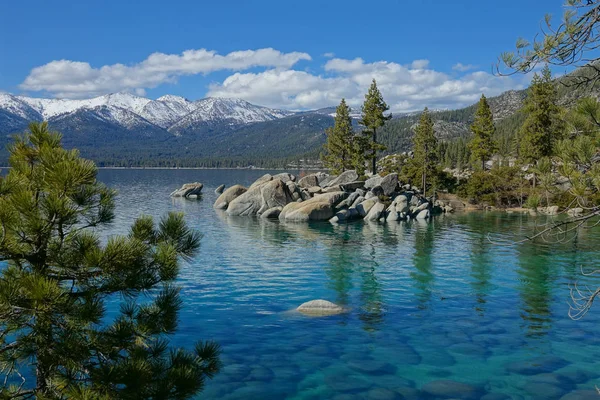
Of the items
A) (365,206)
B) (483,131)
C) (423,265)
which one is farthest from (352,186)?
(423,265)

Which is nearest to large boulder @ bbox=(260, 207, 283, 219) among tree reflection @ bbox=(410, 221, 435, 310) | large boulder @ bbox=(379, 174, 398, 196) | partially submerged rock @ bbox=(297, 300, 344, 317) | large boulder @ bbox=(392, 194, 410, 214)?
large boulder @ bbox=(392, 194, 410, 214)

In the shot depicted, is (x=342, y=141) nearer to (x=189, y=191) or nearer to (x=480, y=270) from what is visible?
(x=189, y=191)

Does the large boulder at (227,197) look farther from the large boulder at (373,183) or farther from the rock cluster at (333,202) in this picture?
the large boulder at (373,183)

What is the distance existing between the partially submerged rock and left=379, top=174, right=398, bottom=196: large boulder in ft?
125

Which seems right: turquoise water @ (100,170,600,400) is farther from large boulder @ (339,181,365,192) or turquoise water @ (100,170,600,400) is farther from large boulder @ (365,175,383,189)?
large boulder @ (365,175,383,189)

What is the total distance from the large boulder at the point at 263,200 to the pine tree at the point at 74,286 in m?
43.5

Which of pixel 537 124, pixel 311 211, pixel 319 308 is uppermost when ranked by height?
pixel 537 124

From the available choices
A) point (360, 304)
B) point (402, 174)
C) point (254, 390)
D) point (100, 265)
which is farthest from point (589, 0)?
point (402, 174)

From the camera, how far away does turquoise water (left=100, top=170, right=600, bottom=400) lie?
39.5 feet

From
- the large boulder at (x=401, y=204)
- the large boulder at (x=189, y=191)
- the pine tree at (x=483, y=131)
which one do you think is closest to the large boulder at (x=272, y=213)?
A: the large boulder at (x=401, y=204)

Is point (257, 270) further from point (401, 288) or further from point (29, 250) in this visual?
point (29, 250)

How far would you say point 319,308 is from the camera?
17734 millimetres

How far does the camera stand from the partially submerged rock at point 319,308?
1755 cm

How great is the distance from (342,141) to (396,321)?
50994 millimetres
